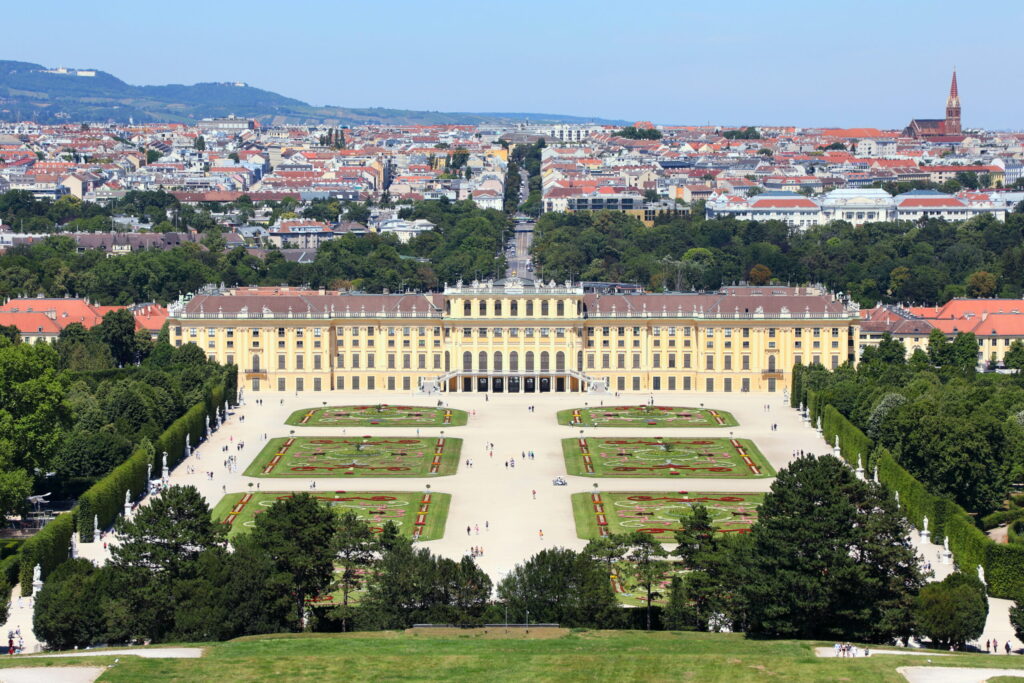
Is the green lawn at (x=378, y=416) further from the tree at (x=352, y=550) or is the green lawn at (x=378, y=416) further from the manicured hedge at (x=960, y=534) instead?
the tree at (x=352, y=550)

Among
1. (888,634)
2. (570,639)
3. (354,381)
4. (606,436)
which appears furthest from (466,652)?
(354,381)

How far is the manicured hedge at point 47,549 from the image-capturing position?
6303 cm

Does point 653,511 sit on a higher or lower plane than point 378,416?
higher

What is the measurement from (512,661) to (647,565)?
824 cm

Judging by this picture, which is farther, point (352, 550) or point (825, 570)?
point (352, 550)

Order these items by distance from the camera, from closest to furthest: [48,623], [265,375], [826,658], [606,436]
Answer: [826,658], [48,623], [606,436], [265,375]

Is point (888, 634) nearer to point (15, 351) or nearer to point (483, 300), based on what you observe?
point (15, 351)

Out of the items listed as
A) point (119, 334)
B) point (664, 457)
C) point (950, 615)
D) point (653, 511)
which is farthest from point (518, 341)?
point (950, 615)

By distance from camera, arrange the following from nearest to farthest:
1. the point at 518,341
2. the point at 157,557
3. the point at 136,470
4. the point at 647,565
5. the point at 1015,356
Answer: the point at 157,557 < the point at 647,565 < the point at 136,470 < the point at 1015,356 < the point at 518,341

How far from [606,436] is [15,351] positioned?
33.9 metres

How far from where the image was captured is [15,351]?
7475 centimetres

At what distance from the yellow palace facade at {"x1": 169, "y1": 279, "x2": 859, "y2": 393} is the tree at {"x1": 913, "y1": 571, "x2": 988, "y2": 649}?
2367 inches

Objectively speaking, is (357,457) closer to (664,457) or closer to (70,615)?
(664,457)

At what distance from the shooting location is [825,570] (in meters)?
54.1
